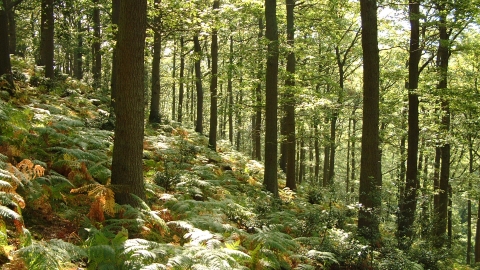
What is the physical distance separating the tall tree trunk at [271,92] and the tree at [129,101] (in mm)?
5415

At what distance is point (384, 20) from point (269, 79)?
798 centimetres

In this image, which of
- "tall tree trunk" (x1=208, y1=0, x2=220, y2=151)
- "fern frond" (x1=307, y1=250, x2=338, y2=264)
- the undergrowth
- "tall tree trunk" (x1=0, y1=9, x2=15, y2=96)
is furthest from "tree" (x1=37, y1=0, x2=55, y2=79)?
"fern frond" (x1=307, y1=250, x2=338, y2=264)

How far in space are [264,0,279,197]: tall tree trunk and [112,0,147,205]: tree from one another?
213 inches

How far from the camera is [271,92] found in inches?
468

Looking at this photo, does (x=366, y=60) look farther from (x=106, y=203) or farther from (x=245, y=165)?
(x=245, y=165)

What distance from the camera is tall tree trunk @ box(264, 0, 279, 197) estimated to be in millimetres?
11484

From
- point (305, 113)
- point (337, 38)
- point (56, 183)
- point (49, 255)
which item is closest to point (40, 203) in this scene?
point (56, 183)

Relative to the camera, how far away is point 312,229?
8.85m

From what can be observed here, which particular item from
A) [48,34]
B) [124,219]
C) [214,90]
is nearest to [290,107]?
[214,90]

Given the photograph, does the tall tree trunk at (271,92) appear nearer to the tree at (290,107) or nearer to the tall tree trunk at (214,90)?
the tree at (290,107)

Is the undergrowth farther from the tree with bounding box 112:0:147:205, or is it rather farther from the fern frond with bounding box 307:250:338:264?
the tree with bounding box 112:0:147:205

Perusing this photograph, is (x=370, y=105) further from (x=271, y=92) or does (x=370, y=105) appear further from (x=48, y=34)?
(x=48, y=34)

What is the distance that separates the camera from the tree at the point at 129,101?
Answer: 6062 millimetres

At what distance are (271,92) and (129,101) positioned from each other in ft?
20.9
